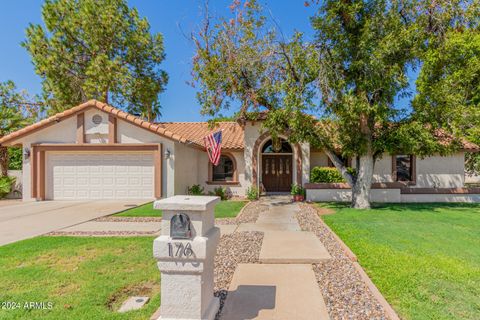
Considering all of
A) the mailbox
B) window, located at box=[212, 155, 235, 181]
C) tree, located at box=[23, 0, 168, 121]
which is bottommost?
the mailbox

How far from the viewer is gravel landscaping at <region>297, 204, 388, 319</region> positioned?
3.84 meters

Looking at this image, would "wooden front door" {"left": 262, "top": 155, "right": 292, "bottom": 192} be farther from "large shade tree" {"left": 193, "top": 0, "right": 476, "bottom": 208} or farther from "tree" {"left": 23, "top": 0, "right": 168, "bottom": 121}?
"tree" {"left": 23, "top": 0, "right": 168, "bottom": 121}

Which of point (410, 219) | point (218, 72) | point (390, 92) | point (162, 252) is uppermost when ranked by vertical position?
point (218, 72)

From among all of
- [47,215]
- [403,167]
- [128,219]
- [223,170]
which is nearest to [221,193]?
[223,170]

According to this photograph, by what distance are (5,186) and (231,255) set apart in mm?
17674

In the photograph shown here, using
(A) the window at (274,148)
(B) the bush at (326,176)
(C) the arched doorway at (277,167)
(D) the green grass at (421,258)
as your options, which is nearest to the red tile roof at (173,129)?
(A) the window at (274,148)

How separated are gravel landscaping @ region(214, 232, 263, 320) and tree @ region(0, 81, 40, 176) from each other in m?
18.9

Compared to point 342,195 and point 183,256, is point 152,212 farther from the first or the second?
point 342,195

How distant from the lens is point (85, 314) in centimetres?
373

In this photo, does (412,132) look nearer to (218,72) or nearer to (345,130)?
(345,130)

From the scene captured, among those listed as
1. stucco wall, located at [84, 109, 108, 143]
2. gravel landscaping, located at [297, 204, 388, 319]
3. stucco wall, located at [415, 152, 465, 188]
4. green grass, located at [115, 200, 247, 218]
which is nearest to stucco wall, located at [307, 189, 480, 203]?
stucco wall, located at [415, 152, 465, 188]

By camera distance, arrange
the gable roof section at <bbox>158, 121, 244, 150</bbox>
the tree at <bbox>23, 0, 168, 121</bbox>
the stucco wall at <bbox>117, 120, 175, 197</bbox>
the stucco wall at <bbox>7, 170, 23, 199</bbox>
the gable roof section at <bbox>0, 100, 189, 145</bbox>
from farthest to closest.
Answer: the tree at <bbox>23, 0, 168, 121</bbox> → the gable roof section at <bbox>158, 121, 244, 150</bbox> → the stucco wall at <bbox>7, 170, 23, 199</bbox> → the stucco wall at <bbox>117, 120, 175, 197</bbox> → the gable roof section at <bbox>0, 100, 189, 145</bbox>

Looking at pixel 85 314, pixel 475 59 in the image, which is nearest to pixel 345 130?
pixel 475 59

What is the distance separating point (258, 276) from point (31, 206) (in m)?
13.5
